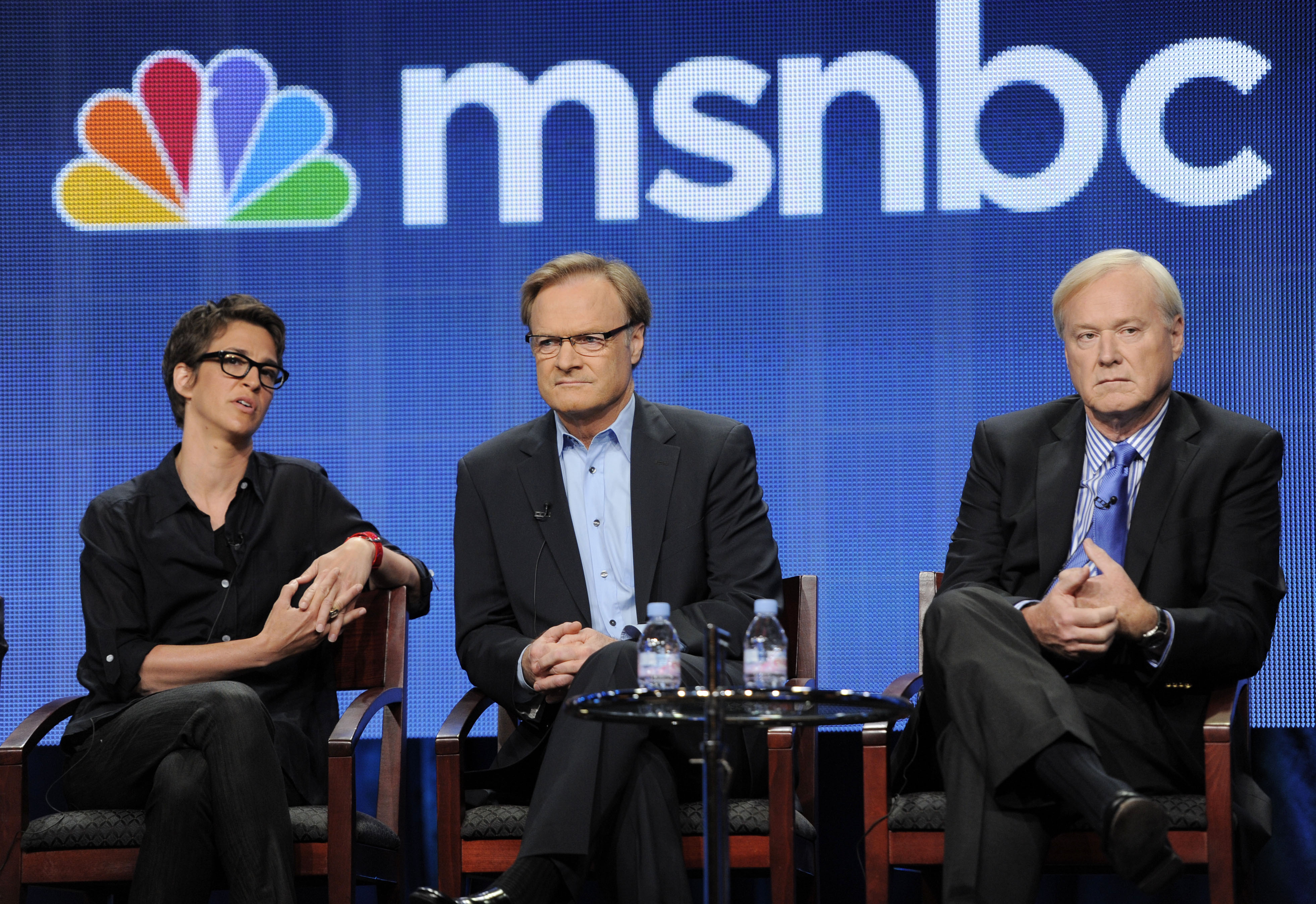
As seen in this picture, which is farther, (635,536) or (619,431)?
(619,431)

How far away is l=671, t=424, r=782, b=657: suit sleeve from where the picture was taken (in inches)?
135

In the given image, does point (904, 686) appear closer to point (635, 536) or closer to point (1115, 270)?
point (635, 536)

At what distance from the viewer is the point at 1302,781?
168 inches

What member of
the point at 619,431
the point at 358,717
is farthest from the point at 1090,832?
the point at 358,717

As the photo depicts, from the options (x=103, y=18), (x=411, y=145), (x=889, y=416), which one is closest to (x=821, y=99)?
(x=889, y=416)

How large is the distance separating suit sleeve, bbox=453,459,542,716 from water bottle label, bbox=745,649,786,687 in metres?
0.79

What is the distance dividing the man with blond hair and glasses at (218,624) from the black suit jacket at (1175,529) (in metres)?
1.61

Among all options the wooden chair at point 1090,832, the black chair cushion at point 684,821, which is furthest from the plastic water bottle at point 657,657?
the wooden chair at point 1090,832

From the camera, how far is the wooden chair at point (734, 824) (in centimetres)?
314

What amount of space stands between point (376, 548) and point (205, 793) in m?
0.83

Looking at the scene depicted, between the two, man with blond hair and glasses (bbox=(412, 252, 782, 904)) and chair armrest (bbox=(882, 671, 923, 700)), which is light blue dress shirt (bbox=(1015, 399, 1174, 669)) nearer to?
chair armrest (bbox=(882, 671, 923, 700))

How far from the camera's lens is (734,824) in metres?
3.17

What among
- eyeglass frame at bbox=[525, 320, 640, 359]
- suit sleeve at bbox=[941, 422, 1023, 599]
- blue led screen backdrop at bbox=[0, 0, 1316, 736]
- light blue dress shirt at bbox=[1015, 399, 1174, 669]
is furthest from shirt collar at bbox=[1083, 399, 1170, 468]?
eyeglass frame at bbox=[525, 320, 640, 359]

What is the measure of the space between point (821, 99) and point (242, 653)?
259 cm
